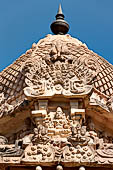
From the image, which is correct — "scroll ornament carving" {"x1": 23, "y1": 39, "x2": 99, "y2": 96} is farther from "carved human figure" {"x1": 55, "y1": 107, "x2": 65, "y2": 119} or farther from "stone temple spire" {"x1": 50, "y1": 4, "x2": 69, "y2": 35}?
"stone temple spire" {"x1": 50, "y1": 4, "x2": 69, "y2": 35}

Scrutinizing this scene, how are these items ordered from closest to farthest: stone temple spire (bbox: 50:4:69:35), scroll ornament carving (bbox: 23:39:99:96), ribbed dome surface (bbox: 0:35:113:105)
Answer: scroll ornament carving (bbox: 23:39:99:96)
ribbed dome surface (bbox: 0:35:113:105)
stone temple spire (bbox: 50:4:69:35)

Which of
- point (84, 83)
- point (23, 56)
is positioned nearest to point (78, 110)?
point (84, 83)

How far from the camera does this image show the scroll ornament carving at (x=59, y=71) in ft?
53.8

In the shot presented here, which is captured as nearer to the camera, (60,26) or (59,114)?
(59,114)

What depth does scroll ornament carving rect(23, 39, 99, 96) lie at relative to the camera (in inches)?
646

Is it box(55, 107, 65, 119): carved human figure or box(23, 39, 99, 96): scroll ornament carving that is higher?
box(23, 39, 99, 96): scroll ornament carving

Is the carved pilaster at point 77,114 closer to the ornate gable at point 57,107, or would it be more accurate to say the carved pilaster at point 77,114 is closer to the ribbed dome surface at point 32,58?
the ornate gable at point 57,107

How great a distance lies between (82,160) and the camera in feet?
49.2

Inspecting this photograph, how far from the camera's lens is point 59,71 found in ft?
55.7

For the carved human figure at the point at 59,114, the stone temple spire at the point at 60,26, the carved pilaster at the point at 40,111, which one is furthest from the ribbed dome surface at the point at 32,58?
the carved human figure at the point at 59,114

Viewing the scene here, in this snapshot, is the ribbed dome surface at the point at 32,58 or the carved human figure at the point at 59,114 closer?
the carved human figure at the point at 59,114

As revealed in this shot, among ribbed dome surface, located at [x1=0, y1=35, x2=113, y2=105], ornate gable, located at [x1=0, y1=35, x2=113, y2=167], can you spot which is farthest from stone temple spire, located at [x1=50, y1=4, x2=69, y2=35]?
ornate gable, located at [x1=0, y1=35, x2=113, y2=167]

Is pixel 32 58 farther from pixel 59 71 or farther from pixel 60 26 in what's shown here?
pixel 60 26

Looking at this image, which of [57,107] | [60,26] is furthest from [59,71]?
[60,26]
